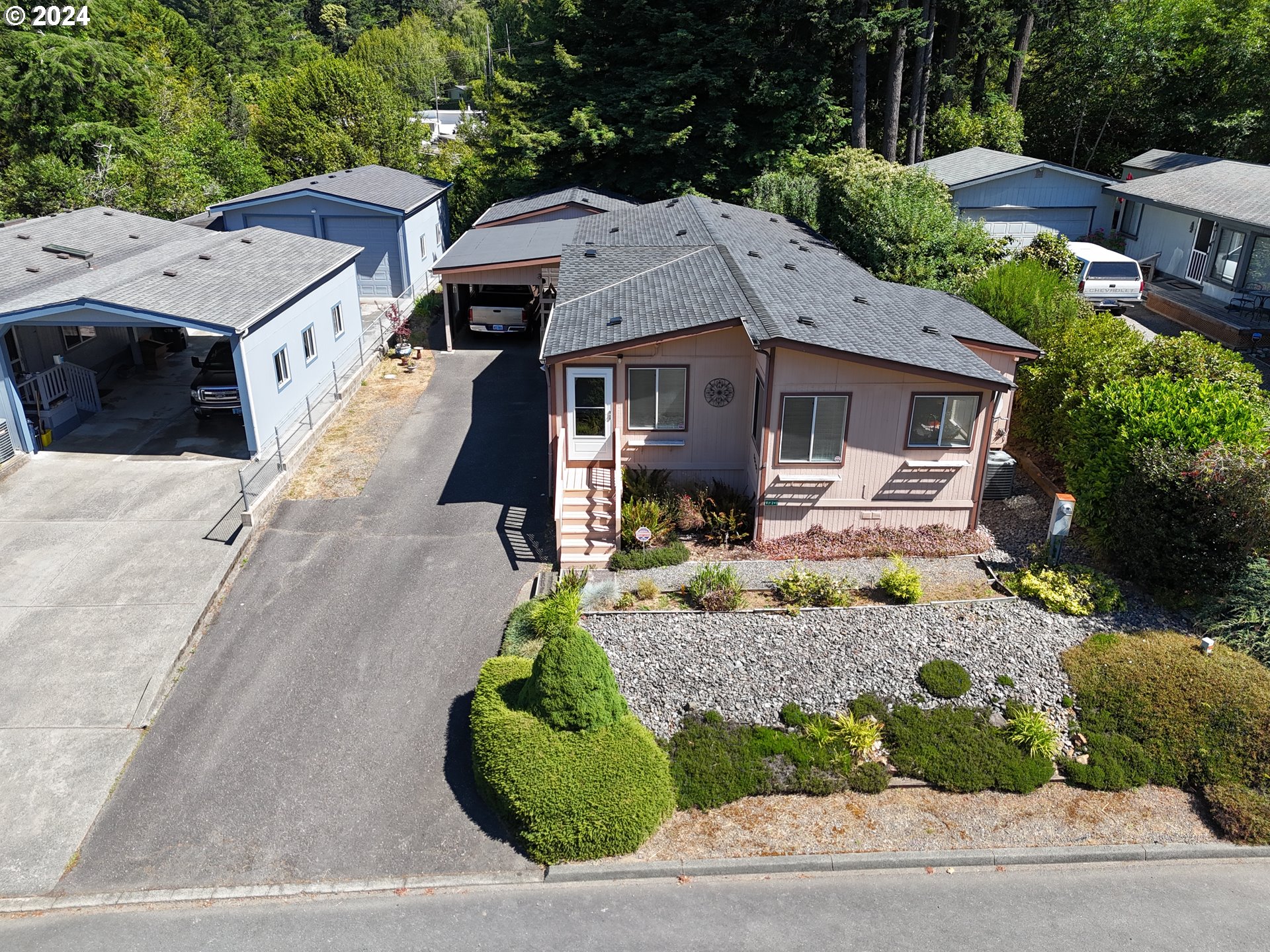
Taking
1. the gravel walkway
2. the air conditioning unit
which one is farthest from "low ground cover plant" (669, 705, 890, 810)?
the air conditioning unit

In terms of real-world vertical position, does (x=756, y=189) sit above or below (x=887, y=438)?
above

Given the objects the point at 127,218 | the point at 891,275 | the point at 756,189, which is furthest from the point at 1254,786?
the point at 127,218

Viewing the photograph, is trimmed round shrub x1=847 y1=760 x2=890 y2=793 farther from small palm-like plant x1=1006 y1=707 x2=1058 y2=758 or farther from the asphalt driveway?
the asphalt driveway

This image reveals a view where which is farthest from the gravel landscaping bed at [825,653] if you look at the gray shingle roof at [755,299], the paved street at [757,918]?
the gray shingle roof at [755,299]

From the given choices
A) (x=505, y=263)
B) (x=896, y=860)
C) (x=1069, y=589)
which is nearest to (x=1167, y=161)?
(x=505, y=263)

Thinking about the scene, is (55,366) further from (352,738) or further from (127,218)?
(352,738)

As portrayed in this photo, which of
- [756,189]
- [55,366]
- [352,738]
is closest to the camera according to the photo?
[352,738]
